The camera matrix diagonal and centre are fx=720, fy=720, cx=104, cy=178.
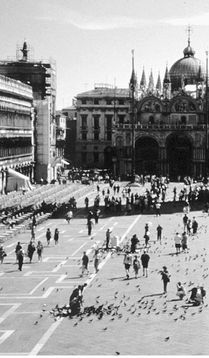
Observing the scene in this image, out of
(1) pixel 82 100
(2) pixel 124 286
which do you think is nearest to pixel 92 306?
(2) pixel 124 286

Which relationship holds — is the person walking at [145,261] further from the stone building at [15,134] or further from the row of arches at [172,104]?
the row of arches at [172,104]

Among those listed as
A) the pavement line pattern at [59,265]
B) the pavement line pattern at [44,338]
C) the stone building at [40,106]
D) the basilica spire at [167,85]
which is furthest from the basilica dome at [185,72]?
the pavement line pattern at [44,338]

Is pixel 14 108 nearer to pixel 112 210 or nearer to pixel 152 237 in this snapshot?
pixel 112 210

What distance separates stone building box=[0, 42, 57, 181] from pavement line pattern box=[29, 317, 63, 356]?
3001 inches

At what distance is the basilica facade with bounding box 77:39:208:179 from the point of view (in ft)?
389

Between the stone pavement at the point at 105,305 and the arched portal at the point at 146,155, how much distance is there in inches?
2991

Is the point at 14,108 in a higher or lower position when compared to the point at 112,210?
higher

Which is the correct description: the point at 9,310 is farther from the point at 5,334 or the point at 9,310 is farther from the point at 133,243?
the point at 133,243

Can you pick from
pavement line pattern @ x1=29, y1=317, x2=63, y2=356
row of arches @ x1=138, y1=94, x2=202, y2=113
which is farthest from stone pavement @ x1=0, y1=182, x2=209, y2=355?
row of arches @ x1=138, y1=94, x2=202, y2=113

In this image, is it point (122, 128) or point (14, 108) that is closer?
point (14, 108)

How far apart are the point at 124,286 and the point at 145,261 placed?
2368 millimetres

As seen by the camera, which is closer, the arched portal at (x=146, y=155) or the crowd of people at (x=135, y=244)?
the crowd of people at (x=135, y=244)

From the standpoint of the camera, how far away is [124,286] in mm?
30750

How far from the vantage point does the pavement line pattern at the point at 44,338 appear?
2139 cm
